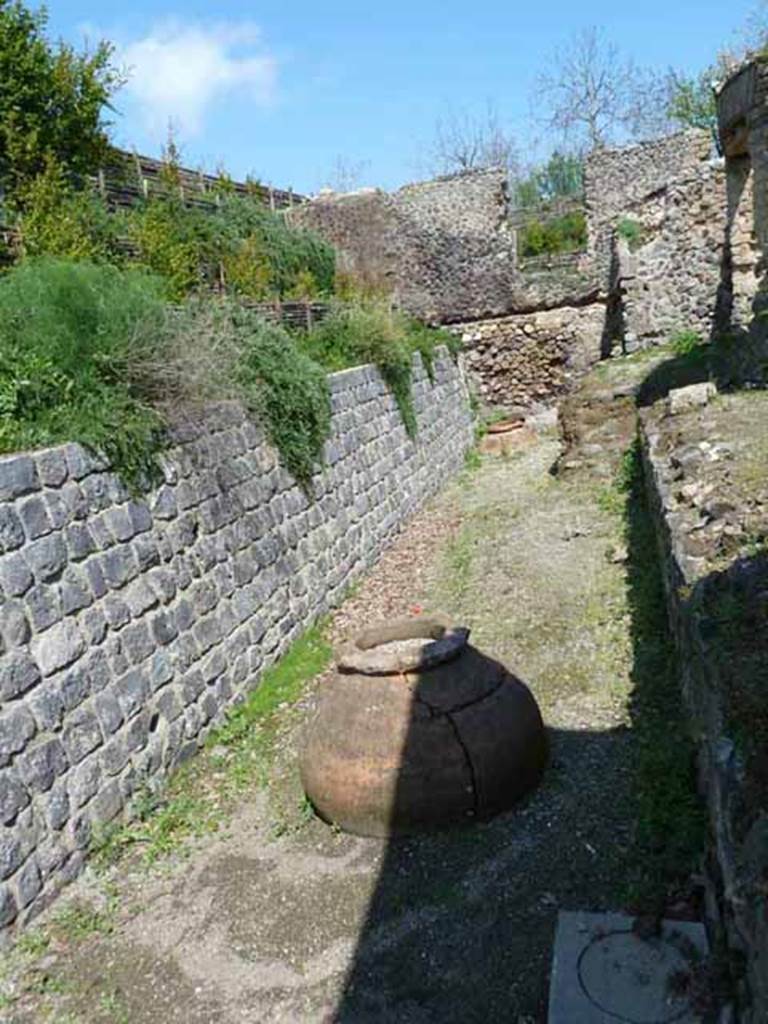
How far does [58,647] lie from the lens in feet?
13.7

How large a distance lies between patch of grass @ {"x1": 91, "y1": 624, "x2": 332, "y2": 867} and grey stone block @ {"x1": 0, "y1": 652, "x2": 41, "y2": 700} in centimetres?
94

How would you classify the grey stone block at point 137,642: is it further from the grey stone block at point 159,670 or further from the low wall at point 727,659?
the low wall at point 727,659

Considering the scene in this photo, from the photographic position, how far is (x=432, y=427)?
12.6 metres

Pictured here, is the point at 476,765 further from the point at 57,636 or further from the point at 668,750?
the point at 57,636

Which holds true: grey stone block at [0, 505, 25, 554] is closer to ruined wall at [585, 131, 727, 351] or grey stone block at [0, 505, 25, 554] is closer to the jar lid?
the jar lid

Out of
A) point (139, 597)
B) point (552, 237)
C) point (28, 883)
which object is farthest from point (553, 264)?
point (28, 883)

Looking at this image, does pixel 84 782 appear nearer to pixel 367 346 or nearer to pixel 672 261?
pixel 367 346

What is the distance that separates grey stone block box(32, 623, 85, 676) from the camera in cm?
405

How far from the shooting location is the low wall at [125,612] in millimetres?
3912

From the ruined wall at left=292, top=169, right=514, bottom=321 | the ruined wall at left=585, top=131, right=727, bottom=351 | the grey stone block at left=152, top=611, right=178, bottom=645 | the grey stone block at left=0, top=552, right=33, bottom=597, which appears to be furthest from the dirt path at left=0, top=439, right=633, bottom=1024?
the ruined wall at left=292, top=169, right=514, bottom=321

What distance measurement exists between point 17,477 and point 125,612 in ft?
3.43

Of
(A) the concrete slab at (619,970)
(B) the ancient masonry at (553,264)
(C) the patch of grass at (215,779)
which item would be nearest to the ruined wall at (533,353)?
(B) the ancient masonry at (553,264)

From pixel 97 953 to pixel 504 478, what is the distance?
377 inches

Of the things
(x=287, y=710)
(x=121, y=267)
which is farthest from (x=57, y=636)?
(x=121, y=267)
